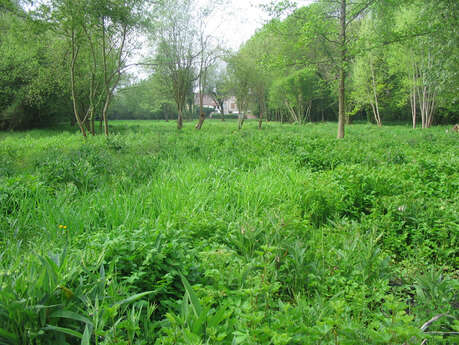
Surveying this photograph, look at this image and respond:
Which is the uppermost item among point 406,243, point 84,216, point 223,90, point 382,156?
point 223,90

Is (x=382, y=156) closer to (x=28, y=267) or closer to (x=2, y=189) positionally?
(x=28, y=267)

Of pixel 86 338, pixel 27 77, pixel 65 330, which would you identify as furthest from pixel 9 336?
pixel 27 77

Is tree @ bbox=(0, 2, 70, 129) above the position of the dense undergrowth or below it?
above

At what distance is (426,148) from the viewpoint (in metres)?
8.41

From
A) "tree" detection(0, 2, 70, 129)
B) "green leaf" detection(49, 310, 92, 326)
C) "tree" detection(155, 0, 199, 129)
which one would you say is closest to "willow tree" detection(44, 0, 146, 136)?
"tree" detection(0, 2, 70, 129)

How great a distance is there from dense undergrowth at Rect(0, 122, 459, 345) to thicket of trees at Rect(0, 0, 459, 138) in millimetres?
8601

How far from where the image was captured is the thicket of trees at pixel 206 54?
36.6 feet

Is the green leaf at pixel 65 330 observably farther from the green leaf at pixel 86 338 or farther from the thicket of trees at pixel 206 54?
the thicket of trees at pixel 206 54

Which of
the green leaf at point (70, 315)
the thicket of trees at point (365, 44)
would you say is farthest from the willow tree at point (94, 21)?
the green leaf at point (70, 315)

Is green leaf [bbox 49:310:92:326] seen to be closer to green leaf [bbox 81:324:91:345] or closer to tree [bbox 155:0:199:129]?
green leaf [bbox 81:324:91:345]

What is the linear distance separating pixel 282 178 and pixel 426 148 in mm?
6300

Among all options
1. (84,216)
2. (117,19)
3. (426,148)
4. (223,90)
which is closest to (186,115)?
(223,90)

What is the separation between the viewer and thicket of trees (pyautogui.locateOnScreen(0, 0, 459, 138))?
1116 centimetres

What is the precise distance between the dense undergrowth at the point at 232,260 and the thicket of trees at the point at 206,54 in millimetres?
8601
